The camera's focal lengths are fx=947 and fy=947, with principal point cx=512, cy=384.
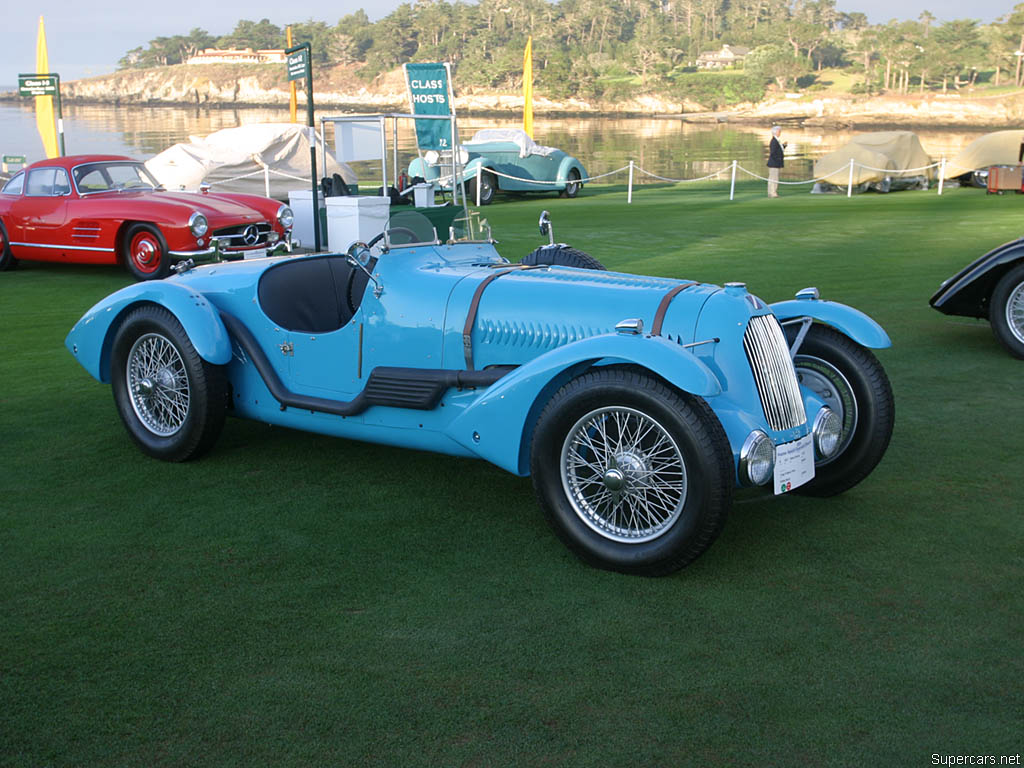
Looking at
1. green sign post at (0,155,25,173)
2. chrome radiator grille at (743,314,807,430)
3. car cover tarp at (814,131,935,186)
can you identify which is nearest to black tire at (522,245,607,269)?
chrome radiator grille at (743,314,807,430)

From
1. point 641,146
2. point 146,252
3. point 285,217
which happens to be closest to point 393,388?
point 146,252

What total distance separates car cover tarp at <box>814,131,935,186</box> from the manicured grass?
59.4ft

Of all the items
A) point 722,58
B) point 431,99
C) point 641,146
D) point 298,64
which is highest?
point 722,58

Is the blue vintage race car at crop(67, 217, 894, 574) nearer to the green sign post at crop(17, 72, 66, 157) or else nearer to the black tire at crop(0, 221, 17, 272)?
the black tire at crop(0, 221, 17, 272)

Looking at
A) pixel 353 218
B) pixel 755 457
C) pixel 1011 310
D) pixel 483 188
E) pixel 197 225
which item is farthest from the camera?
pixel 483 188

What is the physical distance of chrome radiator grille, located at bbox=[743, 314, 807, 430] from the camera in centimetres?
368

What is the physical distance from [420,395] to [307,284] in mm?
1269

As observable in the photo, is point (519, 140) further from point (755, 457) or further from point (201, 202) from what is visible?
point (755, 457)

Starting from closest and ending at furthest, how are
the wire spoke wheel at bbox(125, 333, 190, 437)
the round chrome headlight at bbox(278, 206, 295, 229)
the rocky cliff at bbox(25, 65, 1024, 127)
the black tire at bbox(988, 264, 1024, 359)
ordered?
the wire spoke wheel at bbox(125, 333, 190, 437), the black tire at bbox(988, 264, 1024, 359), the round chrome headlight at bbox(278, 206, 295, 229), the rocky cliff at bbox(25, 65, 1024, 127)

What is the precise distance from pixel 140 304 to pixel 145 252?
6.15 meters

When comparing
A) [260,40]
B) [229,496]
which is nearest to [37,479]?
[229,496]

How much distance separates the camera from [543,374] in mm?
3635

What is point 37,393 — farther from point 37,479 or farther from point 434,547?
point 434,547

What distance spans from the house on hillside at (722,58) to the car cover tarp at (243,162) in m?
113
